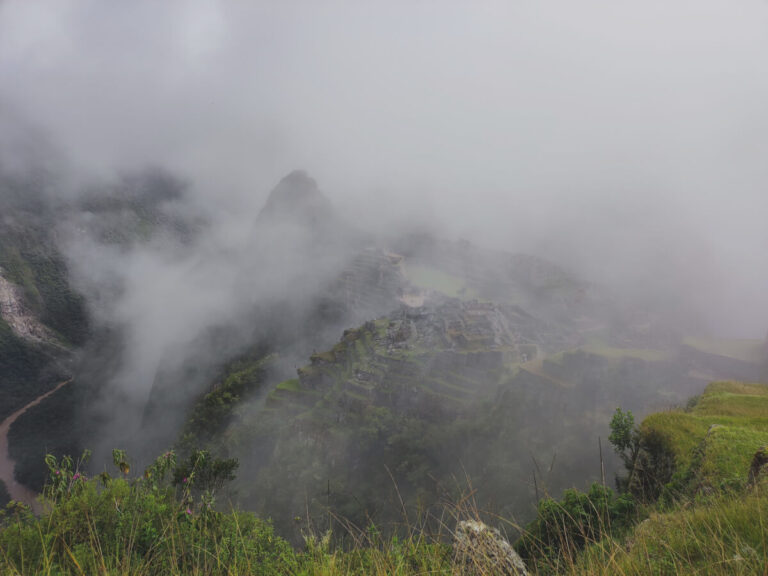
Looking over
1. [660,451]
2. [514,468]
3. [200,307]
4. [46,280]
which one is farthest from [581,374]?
[46,280]

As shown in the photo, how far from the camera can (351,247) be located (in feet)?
292

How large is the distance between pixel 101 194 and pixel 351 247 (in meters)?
81.4

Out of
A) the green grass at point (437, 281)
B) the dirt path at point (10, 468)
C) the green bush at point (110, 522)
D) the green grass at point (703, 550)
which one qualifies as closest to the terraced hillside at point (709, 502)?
the green grass at point (703, 550)

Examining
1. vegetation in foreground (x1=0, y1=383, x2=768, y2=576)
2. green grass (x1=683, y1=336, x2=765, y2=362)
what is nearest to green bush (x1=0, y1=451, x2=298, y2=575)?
vegetation in foreground (x1=0, y1=383, x2=768, y2=576)

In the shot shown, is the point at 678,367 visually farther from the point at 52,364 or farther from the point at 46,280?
the point at 46,280

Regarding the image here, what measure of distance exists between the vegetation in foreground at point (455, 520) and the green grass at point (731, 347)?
29651 millimetres

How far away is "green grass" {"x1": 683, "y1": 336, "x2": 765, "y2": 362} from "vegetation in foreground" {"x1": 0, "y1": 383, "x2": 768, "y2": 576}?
2965 centimetres

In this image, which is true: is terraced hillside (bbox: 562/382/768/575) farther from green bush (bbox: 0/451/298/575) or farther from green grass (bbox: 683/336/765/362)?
green grass (bbox: 683/336/765/362)

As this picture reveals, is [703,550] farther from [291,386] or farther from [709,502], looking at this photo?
[291,386]

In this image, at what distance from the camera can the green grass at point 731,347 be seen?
33559 millimetres

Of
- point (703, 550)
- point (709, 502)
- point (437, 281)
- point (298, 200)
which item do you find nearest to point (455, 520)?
point (709, 502)

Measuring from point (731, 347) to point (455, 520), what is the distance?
4729cm

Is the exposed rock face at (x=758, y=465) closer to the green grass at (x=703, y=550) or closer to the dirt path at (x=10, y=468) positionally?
the green grass at (x=703, y=550)

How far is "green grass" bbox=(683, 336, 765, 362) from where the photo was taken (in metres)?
33.6
